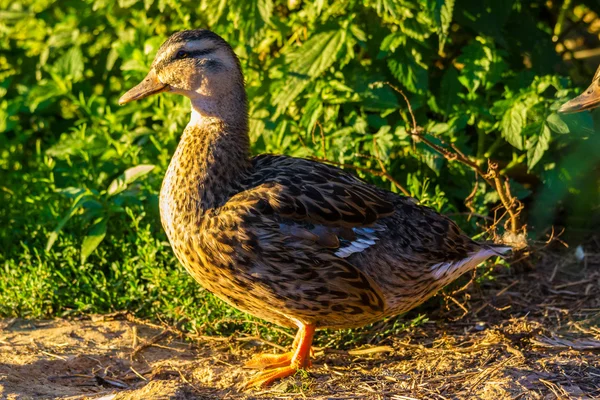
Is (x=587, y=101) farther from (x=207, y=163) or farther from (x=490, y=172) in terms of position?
(x=207, y=163)

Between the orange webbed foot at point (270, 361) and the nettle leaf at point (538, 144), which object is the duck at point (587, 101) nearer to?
the nettle leaf at point (538, 144)

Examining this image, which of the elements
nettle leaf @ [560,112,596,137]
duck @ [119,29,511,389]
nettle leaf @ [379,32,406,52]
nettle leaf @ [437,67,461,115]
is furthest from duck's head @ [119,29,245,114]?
nettle leaf @ [560,112,596,137]

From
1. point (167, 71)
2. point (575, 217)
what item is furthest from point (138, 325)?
point (575, 217)

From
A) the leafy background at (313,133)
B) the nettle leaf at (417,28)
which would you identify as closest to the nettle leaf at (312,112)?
the leafy background at (313,133)

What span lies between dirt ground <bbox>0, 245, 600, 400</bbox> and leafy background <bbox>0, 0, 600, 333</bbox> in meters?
0.22

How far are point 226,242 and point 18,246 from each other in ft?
6.21

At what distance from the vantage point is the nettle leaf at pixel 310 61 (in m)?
4.93

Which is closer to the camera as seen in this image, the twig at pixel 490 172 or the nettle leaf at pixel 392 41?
the twig at pixel 490 172

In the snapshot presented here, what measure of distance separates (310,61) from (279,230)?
1.48 m

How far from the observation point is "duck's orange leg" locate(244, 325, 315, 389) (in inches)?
154

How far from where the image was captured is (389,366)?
13.4ft

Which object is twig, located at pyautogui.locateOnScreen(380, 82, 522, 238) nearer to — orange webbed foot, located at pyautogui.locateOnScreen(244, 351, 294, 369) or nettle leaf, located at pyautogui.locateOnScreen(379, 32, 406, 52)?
nettle leaf, located at pyautogui.locateOnScreen(379, 32, 406, 52)

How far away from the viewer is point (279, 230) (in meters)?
3.82

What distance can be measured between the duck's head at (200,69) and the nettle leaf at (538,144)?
1678 millimetres
